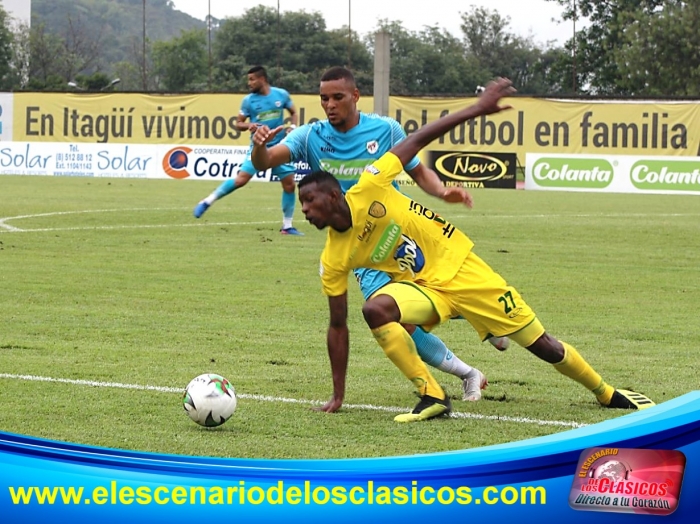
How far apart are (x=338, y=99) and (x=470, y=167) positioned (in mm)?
25206

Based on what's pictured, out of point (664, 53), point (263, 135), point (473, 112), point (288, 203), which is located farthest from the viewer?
point (664, 53)

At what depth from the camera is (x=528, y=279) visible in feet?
40.8

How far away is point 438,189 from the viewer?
662 centimetres

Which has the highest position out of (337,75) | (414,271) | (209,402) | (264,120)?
(264,120)

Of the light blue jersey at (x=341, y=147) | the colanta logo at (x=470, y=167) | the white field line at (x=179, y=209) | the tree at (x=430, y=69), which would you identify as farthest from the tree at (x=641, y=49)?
the light blue jersey at (x=341, y=147)

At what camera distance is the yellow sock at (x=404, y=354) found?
5836mm

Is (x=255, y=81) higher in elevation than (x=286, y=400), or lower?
higher

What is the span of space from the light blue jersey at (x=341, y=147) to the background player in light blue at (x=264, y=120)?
8.50 meters

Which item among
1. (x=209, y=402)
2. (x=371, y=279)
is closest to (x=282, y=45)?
(x=371, y=279)

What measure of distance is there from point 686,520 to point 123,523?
3.93 feet

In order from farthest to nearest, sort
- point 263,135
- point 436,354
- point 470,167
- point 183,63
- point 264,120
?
point 183,63, point 470,167, point 264,120, point 436,354, point 263,135

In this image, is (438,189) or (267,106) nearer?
(438,189)

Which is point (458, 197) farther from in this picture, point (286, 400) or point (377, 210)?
point (286, 400)

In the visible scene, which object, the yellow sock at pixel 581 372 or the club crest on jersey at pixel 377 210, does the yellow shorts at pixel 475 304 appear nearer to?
the yellow sock at pixel 581 372
